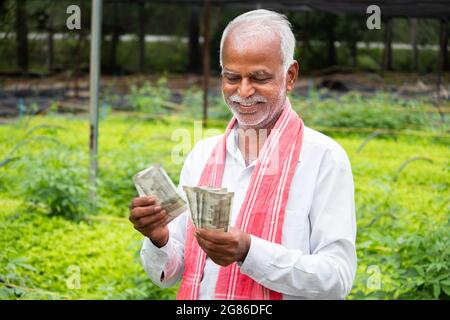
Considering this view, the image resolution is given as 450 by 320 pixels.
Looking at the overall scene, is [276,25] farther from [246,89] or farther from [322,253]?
[322,253]

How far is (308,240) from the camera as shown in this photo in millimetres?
2238

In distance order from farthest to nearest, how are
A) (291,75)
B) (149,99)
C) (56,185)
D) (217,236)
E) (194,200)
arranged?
(149,99) → (56,185) → (291,75) → (194,200) → (217,236)

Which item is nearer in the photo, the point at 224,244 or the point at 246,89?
the point at 224,244

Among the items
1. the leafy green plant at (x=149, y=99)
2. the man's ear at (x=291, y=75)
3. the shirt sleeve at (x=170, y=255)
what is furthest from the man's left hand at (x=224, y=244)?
the leafy green plant at (x=149, y=99)

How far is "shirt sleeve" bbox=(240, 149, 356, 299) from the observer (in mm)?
2139

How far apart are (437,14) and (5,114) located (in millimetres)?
6263

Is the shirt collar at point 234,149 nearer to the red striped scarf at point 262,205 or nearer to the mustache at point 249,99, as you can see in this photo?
the red striped scarf at point 262,205

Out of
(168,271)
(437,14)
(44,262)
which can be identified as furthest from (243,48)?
(437,14)

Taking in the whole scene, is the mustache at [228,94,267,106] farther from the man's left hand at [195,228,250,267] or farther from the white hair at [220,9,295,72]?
the man's left hand at [195,228,250,267]

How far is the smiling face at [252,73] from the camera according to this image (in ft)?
7.32

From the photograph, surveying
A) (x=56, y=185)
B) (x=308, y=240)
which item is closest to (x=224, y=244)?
(x=308, y=240)

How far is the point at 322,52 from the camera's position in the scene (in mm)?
15992

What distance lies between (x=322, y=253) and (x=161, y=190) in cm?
47
